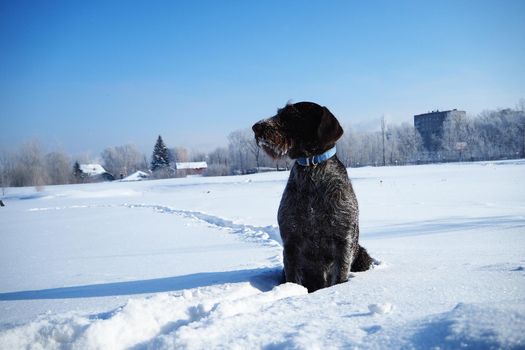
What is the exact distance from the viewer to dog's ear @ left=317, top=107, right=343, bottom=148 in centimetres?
362

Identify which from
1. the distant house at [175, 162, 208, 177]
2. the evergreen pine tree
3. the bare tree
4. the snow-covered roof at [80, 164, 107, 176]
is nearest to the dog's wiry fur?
the bare tree

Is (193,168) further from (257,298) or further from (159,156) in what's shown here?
(257,298)

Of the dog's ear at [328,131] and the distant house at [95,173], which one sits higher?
the distant house at [95,173]

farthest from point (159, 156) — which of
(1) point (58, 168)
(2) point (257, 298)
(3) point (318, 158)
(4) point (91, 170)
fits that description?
(2) point (257, 298)

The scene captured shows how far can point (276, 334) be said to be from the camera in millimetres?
1645

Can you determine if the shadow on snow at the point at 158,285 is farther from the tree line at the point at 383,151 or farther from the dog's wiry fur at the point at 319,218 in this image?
the tree line at the point at 383,151

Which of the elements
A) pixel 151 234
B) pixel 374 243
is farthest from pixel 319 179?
pixel 151 234

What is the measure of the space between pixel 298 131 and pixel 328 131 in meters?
0.41

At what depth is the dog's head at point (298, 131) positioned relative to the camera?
364cm

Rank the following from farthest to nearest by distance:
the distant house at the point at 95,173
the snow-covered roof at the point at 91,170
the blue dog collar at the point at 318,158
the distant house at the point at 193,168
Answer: the distant house at the point at 193,168 < the snow-covered roof at the point at 91,170 < the distant house at the point at 95,173 < the blue dog collar at the point at 318,158

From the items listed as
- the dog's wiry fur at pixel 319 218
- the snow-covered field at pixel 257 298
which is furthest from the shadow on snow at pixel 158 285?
the dog's wiry fur at pixel 319 218

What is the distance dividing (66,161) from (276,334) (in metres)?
82.5

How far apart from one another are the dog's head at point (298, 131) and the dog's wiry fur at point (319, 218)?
0.04ft

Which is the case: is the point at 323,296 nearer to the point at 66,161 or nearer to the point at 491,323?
the point at 491,323
